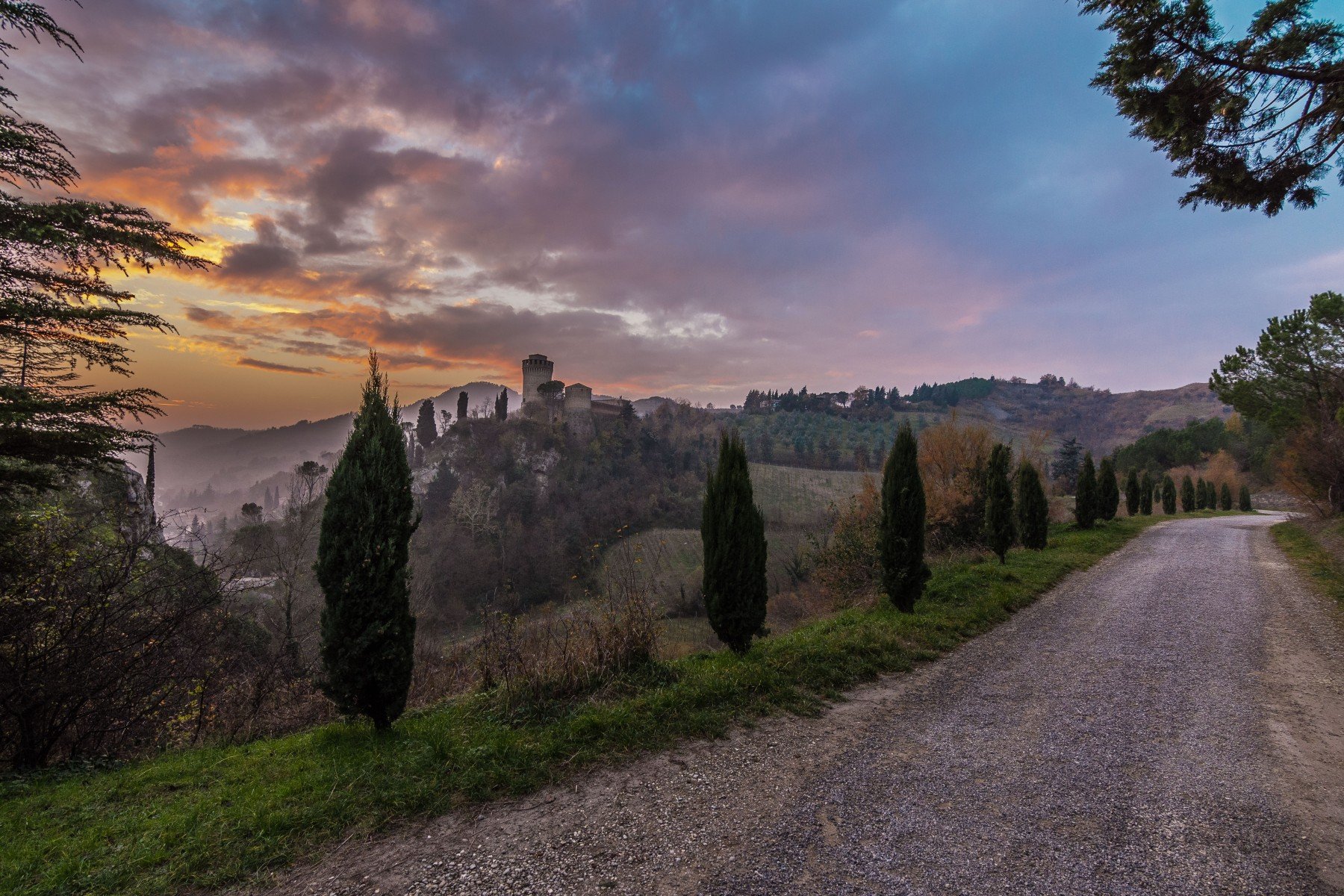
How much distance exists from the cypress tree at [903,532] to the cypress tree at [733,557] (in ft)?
10.2

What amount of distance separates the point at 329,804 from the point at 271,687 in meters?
4.13

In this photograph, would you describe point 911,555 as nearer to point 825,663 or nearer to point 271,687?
point 825,663

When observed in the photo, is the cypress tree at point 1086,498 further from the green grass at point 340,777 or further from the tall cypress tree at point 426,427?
the tall cypress tree at point 426,427

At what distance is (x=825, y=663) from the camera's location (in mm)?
6301

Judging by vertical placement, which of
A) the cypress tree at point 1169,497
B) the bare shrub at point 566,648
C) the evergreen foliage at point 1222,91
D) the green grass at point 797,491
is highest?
the evergreen foliage at point 1222,91

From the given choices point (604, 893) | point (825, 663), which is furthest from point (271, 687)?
point (825, 663)

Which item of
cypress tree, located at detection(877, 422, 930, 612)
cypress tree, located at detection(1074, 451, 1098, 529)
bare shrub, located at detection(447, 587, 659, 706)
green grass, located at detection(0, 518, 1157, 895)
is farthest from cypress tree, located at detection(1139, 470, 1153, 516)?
bare shrub, located at detection(447, 587, 659, 706)

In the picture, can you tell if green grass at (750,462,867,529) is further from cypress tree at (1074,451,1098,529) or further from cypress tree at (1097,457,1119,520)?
cypress tree at (1074,451,1098,529)

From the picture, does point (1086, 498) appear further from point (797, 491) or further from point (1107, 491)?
point (797, 491)

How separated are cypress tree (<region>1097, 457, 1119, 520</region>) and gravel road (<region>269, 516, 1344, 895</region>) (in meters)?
18.6

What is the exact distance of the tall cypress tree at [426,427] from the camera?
3393 inches

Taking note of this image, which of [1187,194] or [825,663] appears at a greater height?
[1187,194]

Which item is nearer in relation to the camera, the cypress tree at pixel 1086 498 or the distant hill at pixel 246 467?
the cypress tree at pixel 1086 498

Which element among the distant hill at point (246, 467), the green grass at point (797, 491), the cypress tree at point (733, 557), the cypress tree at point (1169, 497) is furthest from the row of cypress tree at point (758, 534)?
the distant hill at point (246, 467)
